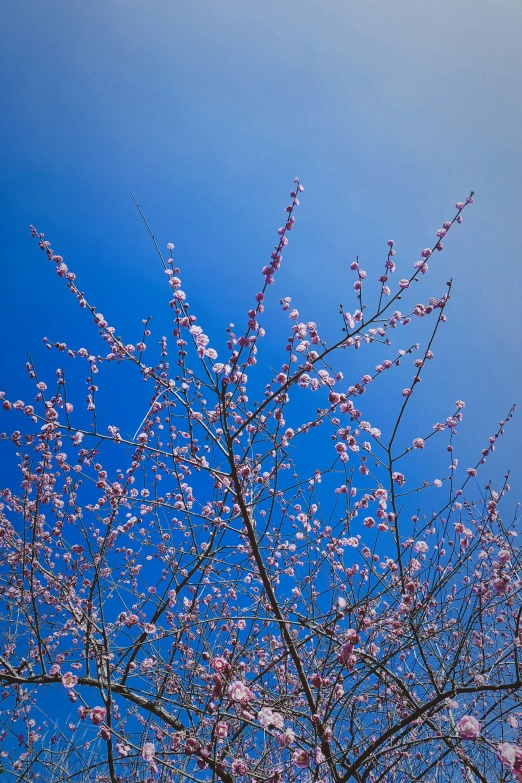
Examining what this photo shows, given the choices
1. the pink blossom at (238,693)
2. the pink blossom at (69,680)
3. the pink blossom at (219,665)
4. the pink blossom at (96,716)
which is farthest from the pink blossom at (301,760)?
the pink blossom at (69,680)

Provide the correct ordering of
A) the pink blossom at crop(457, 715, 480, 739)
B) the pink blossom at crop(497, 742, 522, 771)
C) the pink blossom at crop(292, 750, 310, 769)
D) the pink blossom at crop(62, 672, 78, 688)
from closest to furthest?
the pink blossom at crop(497, 742, 522, 771)
the pink blossom at crop(457, 715, 480, 739)
the pink blossom at crop(292, 750, 310, 769)
the pink blossom at crop(62, 672, 78, 688)

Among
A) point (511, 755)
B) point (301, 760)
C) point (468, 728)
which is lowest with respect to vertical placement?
point (511, 755)

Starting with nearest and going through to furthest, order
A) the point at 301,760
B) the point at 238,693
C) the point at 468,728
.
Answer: the point at 468,728
the point at 238,693
the point at 301,760

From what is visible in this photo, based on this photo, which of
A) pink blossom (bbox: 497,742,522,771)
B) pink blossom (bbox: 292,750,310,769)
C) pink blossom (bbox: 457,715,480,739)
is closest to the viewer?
pink blossom (bbox: 497,742,522,771)

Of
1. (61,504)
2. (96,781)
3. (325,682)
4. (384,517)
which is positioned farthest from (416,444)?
(96,781)

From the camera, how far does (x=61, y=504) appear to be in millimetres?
6078

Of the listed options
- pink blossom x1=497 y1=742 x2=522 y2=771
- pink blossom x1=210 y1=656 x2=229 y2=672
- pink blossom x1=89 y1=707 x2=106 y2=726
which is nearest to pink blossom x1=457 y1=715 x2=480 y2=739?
pink blossom x1=497 y1=742 x2=522 y2=771

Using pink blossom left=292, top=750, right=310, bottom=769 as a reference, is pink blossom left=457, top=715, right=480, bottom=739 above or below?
below

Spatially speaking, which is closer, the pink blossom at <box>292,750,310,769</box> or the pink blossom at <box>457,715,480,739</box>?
the pink blossom at <box>457,715,480,739</box>

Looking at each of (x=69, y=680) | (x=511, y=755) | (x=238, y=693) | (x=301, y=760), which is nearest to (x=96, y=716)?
(x=69, y=680)

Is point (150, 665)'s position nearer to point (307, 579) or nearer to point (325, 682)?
point (307, 579)

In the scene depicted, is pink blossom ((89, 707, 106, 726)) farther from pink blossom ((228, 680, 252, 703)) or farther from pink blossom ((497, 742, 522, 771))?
pink blossom ((497, 742, 522, 771))

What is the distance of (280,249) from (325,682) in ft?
12.4

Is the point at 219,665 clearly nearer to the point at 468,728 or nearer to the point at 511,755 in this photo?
the point at 468,728
